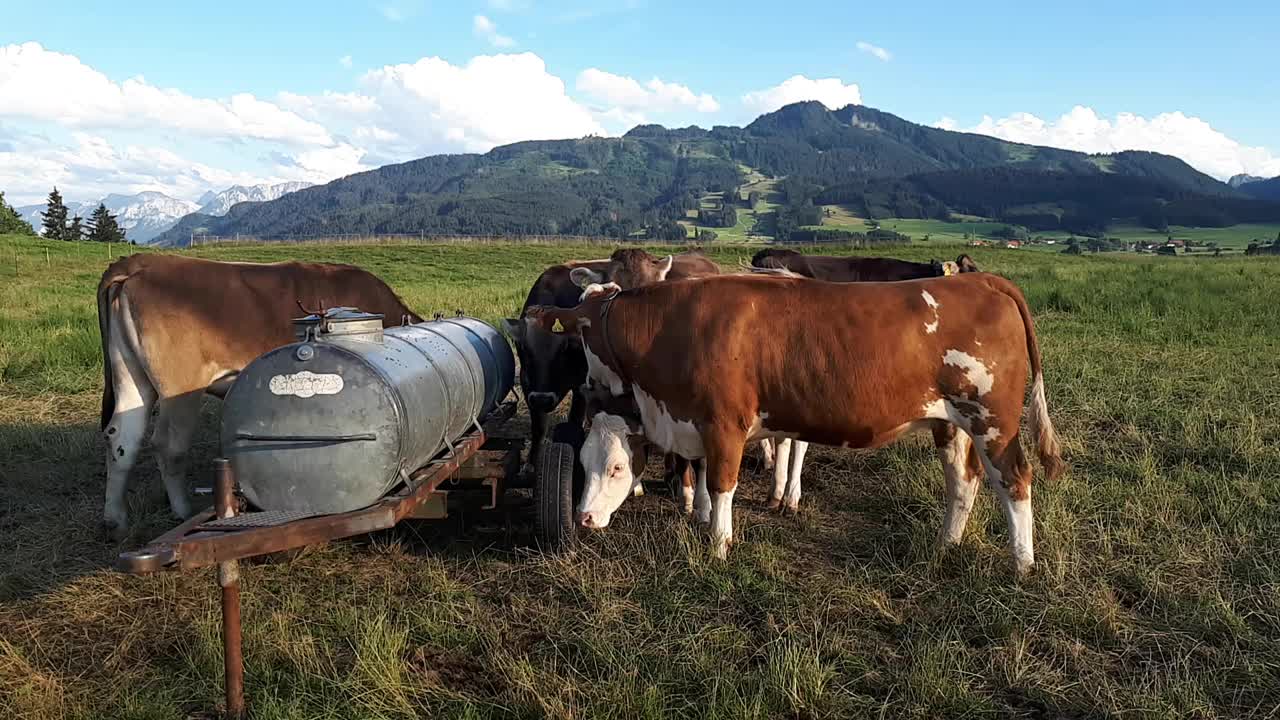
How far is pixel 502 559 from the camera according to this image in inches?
208

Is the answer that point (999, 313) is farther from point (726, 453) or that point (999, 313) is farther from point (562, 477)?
point (562, 477)

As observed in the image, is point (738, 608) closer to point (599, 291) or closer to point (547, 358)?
point (599, 291)

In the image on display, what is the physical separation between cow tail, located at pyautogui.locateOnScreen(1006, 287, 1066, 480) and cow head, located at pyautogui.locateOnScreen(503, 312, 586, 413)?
3.95 meters

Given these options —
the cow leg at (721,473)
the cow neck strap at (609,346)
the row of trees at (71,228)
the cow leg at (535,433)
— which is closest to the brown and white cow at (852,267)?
the cow leg at (535,433)

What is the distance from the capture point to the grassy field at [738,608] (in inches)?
143

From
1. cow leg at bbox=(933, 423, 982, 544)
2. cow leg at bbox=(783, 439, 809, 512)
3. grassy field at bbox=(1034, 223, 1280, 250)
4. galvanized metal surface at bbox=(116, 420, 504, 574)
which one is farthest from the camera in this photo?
grassy field at bbox=(1034, 223, 1280, 250)

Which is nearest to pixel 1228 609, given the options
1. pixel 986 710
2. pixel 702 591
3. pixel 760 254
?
pixel 986 710

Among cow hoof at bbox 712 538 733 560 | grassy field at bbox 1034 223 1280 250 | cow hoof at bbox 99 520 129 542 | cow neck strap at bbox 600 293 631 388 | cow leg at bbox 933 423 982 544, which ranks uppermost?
grassy field at bbox 1034 223 1280 250

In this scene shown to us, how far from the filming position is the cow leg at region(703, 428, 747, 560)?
5031mm

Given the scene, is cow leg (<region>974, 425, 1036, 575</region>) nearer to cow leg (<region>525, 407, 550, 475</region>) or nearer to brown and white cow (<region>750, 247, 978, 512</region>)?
cow leg (<region>525, 407, 550, 475</region>)

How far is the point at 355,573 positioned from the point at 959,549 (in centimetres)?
397

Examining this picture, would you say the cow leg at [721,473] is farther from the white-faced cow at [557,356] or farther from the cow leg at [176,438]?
the cow leg at [176,438]

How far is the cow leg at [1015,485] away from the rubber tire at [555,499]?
267 cm

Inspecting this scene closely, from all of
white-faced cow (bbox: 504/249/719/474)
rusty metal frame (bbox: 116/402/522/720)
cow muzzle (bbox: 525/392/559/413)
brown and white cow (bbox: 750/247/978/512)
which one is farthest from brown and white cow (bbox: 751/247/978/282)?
rusty metal frame (bbox: 116/402/522/720)
